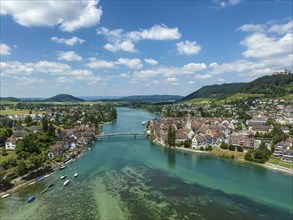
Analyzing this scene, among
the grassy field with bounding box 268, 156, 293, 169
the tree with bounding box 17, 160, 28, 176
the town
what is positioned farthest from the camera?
the grassy field with bounding box 268, 156, 293, 169

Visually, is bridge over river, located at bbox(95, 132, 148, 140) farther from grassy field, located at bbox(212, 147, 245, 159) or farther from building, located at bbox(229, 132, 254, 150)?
building, located at bbox(229, 132, 254, 150)

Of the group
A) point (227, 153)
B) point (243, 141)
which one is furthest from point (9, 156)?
point (243, 141)

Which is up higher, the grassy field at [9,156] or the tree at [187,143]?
the grassy field at [9,156]

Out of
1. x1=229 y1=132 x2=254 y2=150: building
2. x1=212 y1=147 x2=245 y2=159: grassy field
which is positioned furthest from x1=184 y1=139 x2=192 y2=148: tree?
x1=229 y1=132 x2=254 y2=150: building

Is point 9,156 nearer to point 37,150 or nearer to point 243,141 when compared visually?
point 37,150

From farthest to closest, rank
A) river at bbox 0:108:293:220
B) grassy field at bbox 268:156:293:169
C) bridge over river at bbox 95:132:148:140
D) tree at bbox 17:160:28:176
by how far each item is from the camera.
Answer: bridge over river at bbox 95:132:148:140, grassy field at bbox 268:156:293:169, tree at bbox 17:160:28:176, river at bbox 0:108:293:220

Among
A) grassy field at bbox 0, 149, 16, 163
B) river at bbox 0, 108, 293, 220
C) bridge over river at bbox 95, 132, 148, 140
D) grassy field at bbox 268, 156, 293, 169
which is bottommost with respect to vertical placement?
river at bbox 0, 108, 293, 220

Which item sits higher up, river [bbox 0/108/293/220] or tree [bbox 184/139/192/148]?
tree [bbox 184/139/192/148]

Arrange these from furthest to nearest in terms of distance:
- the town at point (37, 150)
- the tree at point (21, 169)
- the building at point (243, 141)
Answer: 1. the building at point (243, 141)
2. the town at point (37, 150)
3. the tree at point (21, 169)

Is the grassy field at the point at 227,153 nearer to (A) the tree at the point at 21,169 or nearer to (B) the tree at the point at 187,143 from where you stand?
(B) the tree at the point at 187,143

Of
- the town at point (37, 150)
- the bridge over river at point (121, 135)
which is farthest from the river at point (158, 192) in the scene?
the bridge over river at point (121, 135)
